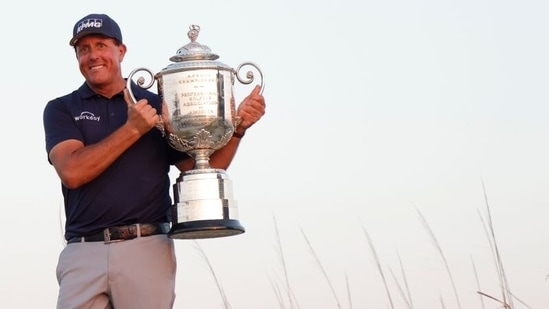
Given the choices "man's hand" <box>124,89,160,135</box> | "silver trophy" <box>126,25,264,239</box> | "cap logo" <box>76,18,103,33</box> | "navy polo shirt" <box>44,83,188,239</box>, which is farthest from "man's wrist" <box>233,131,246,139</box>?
"cap logo" <box>76,18,103,33</box>

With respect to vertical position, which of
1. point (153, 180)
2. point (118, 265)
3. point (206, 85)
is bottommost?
point (118, 265)

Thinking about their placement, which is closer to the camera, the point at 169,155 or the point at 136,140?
the point at 136,140

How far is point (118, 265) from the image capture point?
5219mm

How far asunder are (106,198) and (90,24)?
0.74m

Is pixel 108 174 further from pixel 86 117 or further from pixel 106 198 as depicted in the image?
pixel 86 117

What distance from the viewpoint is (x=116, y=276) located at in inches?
206

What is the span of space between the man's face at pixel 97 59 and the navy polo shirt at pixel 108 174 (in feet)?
0.31

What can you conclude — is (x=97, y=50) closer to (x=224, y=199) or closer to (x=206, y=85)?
(x=206, y=85)

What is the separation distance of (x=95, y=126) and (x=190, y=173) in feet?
1.48

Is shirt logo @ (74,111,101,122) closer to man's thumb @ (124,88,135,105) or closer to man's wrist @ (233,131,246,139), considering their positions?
man's thumb @ (124,88,135,105)

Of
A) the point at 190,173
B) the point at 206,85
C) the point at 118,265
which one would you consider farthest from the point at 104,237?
the point at 206,85

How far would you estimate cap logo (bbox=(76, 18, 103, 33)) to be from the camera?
5.30 metres

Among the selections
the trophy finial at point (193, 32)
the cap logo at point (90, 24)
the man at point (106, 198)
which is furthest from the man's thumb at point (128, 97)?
the trophy finial at point (193, 32)

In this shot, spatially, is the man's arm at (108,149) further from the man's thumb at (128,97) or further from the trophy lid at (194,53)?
the trophy lid at (194,53)
